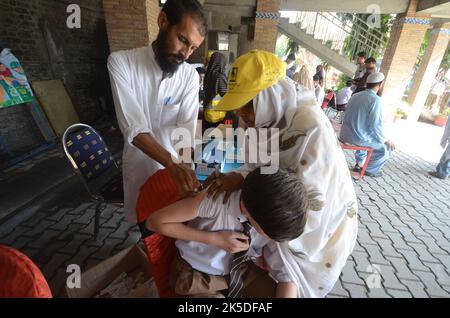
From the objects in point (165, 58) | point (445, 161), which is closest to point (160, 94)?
point (165, 58)

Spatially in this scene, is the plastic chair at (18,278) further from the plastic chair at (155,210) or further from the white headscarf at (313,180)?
the white headscarf at (313,180)

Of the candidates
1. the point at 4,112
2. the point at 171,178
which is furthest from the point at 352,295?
the point at 4,112

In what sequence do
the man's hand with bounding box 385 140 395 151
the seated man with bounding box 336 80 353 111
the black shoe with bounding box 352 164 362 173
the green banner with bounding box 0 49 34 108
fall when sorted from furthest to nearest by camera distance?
the seated man with bounding box 336 80 353 111 → the black shoe with bounding box 352 164 362 173 → the man's hand with bounding box 385 140 395 151 → the green banner with bounding box 0 49 34 108

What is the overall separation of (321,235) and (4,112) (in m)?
4.51

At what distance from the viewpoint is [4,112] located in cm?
354

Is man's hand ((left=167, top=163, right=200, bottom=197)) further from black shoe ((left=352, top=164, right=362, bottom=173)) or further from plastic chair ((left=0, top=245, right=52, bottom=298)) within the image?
black shoe ((left=352, top=164, right=362, bottom=173))

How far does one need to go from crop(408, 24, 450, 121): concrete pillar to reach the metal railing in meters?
1.85

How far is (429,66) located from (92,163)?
32.8 ft

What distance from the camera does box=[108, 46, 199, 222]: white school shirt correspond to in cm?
150

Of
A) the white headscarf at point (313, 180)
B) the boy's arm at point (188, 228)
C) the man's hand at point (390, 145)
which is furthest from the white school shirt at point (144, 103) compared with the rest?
the man's hand at point (390, 145)

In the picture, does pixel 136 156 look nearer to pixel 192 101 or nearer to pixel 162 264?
pixel 192 101

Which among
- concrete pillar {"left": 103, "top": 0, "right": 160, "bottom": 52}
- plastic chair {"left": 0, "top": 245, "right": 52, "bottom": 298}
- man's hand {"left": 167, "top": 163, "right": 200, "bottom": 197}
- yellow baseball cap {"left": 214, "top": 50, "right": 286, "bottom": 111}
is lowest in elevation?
plastic chair {"left": 0, "top": 245, "right": 52, "bottom": 298}

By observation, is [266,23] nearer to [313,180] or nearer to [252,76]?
[252,76]

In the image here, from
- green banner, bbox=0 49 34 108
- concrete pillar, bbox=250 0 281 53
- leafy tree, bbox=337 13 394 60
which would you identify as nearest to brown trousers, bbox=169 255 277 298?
green banner, bbox=0 49 34 108
